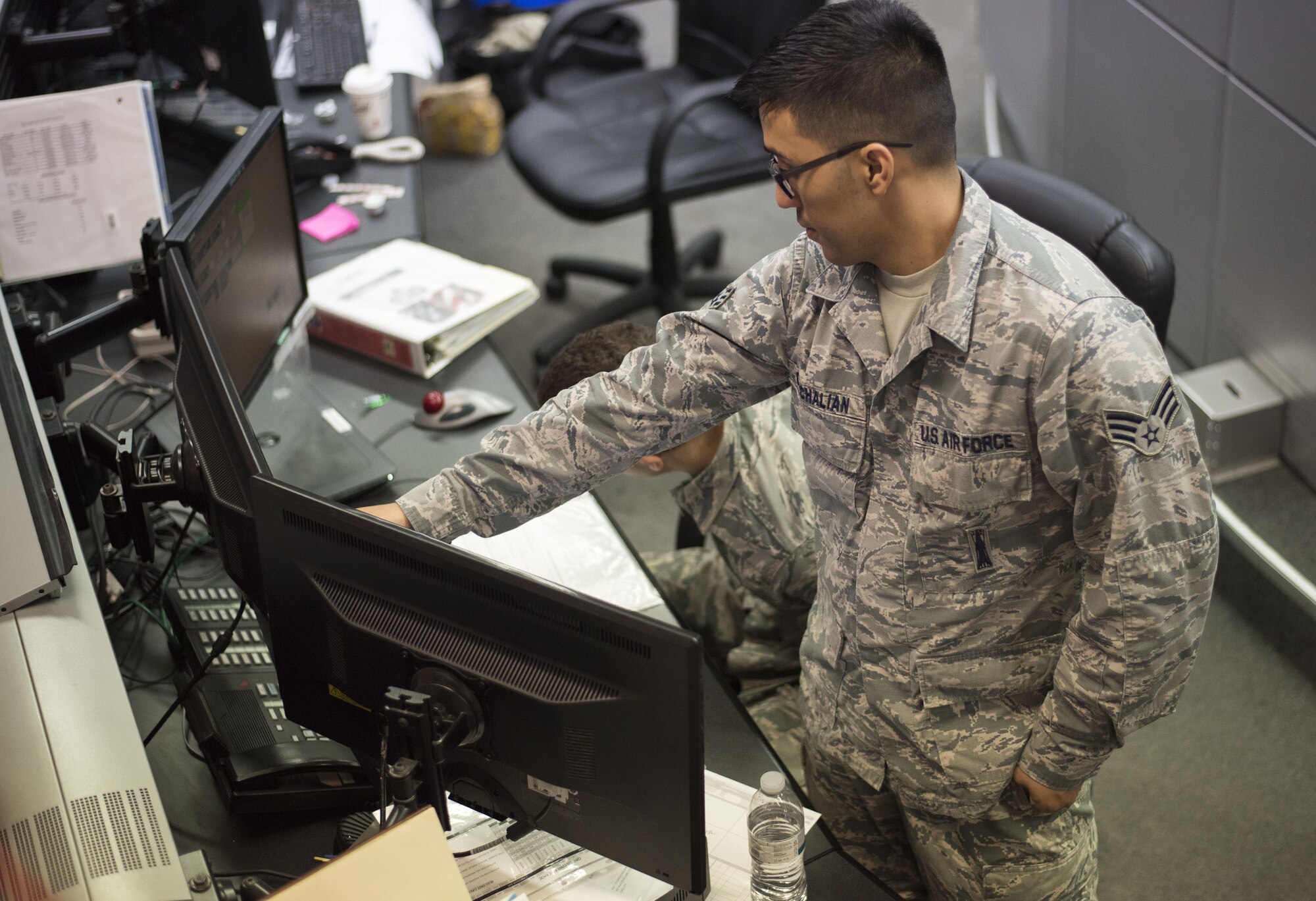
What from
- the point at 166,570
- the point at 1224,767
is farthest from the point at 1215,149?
the point at 166,570

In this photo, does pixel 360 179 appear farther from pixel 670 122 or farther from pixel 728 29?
pixel 728 29

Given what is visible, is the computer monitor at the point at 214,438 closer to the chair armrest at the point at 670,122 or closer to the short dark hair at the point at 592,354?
the short dark hair at the point at 592,354

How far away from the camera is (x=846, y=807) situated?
1.66 m

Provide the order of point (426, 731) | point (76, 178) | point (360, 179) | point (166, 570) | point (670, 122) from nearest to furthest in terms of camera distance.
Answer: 1. point (426, 731)
2. point (166, 570)
3. point (76, 178)
4. point (360, 179)
5. point (670, 122)

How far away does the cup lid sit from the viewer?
2801 mm

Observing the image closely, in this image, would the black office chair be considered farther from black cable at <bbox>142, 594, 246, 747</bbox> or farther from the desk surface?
black cable at <bbox>142, 594, 246, 747</bbox>

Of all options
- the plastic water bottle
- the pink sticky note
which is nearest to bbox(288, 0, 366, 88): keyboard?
the pink sticky note

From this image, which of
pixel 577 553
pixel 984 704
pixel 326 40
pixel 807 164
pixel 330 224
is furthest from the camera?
pixel 326 40

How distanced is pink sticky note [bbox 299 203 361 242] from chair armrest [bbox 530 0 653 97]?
1.07m

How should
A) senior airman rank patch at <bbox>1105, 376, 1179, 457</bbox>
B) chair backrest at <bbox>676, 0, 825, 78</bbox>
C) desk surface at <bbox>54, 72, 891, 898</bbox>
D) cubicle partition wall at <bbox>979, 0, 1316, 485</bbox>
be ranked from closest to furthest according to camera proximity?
1. senior airman rank patch at <bbox>1105, 376, 1179, 457</bbox>
2. desk surface at <bbox>54, 72, 891, 898</bbox>
3. cubicle partition wall at <bbox>979, 0, 1316, 485</bbox>
4. chair backrest at <bbox>676, 0, 825, 78</bbox>

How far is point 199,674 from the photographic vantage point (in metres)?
1.50

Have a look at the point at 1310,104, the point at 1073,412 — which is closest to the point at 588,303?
the point at 1310,104

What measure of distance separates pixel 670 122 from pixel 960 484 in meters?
1.89

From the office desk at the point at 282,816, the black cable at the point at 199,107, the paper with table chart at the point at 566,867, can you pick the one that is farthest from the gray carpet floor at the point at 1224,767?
the black cable at the point at 199,107
